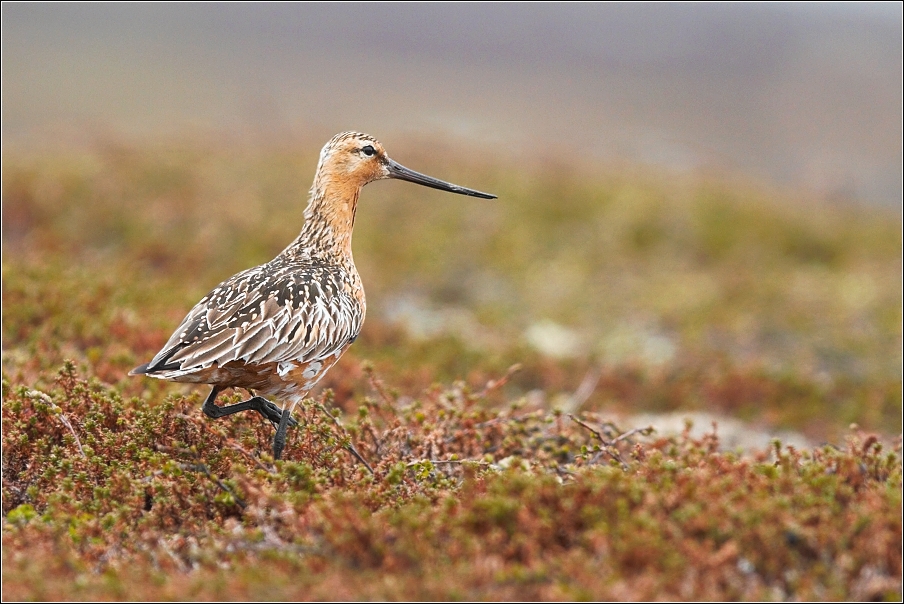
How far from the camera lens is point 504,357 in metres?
10.7

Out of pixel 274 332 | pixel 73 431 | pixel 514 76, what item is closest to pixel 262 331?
pixel 274 332

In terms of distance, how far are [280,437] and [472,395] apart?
1702mm

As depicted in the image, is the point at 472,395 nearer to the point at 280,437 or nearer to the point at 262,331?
the point at 280,437

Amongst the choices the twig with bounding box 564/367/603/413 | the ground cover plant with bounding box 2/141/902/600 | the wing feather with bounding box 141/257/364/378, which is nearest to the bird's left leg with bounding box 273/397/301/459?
the ground cover plant with bounding box 2/141/902/600

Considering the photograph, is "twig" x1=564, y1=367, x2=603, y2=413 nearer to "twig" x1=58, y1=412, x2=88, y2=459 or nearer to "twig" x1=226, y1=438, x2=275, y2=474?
"twig" x1=226, y1=438, x2=275, y2=474

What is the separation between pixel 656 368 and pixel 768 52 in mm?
32446

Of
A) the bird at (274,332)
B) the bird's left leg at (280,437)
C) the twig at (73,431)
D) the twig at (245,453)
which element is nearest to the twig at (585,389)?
the bird at (274,332)

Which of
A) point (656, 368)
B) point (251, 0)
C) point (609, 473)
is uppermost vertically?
point (251, 0)

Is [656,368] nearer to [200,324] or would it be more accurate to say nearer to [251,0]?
[200,324]

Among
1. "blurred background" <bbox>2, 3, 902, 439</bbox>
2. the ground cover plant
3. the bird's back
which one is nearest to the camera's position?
the ground cover plant

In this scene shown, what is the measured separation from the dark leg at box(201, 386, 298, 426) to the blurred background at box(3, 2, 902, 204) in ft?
56.6

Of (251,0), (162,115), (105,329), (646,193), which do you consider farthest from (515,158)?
(251,0)

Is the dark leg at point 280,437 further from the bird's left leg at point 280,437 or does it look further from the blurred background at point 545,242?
the blurred background at point 545,242

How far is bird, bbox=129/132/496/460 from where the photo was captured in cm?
536
